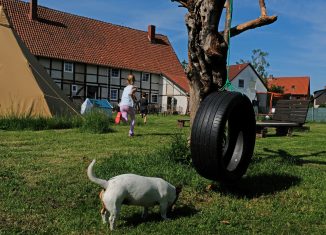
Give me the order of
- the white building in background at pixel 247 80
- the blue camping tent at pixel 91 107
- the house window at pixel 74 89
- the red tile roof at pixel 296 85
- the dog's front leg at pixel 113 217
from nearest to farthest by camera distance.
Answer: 1. the dog's front leg at pixel 113 217
2. the blue camping tent at pixel 91 107
3. the house window at pixel 74 89
4. the white building in background at pixel 247 80
5. the red tile roof at pixel 296 85

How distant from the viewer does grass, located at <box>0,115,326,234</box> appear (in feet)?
13.0

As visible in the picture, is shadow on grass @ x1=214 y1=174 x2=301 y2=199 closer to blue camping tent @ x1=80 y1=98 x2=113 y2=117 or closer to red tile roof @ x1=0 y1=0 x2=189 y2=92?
blue camping tent @ x1=80 y1=98 x2=113 y2=117

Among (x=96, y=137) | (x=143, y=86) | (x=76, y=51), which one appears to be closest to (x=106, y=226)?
(x=96, y=137)

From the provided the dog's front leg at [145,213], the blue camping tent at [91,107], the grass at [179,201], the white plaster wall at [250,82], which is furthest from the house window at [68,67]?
the dog's front leg at [145,213]

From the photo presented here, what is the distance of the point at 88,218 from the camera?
161 inches

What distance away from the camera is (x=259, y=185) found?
5.51 m

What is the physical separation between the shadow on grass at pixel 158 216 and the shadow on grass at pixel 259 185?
0.75m

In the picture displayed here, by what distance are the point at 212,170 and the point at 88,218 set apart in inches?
56.0

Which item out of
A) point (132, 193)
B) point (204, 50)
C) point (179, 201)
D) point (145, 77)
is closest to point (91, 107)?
point (204, 50)

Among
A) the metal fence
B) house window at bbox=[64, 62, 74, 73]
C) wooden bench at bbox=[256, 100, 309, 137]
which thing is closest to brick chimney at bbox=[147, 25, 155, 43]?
house window at bbox=[64, 62, 74, 73]

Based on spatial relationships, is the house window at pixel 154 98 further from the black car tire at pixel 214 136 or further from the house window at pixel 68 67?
the black car tire at pixel 214 136

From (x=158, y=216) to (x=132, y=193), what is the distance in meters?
0.49

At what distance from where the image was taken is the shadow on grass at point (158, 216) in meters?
4.07

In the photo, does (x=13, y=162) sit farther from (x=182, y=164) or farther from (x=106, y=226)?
(x=106, y=226)
